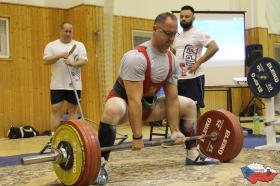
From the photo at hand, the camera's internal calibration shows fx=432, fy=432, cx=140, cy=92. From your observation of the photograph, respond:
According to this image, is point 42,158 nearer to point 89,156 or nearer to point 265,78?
point 89,156

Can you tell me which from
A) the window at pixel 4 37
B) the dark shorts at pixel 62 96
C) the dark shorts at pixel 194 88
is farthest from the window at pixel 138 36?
the dark shorts at pixel 194 88

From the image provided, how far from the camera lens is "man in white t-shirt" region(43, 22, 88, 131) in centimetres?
426

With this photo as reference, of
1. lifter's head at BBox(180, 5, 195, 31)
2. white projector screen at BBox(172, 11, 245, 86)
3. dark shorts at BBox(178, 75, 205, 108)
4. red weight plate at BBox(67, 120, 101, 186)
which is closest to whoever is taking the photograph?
red weight plate at BBox(67, 120, 101, 186)

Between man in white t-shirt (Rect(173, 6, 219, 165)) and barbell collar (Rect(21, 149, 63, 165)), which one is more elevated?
man in white t-shirt (Rect(173, 6, 219, 165))

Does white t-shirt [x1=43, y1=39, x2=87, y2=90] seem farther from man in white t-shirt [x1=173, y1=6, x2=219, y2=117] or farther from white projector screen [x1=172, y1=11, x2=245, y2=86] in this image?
white projector screen [x1=172, y1=11, x2=245, y2=86]

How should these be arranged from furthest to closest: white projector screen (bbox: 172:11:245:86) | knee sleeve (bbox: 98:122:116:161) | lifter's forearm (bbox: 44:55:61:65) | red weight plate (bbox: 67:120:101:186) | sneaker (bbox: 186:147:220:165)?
white projector screen (bbox: 172:11:245:86)
lifter's forearm (bbox: 44:55:61:65)
sneaker (bbox: 186:147:220:165)
knee sleeve (bbox: 98:122:116:161)
red weight plate (bbox: 67:120:101:186)

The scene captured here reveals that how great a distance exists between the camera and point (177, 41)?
3.79 meters

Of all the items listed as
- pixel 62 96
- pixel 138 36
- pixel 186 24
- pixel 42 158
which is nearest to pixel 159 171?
pixel 42 158

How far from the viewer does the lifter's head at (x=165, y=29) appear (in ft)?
8.35

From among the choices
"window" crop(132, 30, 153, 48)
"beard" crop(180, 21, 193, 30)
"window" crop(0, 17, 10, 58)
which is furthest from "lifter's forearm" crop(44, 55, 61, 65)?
"window" crop(132, 30, 153, 48)

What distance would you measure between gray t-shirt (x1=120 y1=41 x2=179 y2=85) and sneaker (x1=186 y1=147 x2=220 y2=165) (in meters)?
0.57

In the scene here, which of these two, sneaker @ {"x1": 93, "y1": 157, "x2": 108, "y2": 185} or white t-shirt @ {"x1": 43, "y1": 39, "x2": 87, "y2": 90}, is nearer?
sneaker @ {"x1": 93, "y1": 157, "x2": 108, "y2": 185}

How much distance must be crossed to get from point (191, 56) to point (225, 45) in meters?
3.10

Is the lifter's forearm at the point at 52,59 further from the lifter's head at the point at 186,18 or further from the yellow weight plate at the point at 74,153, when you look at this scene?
the yellow weight plate at the point at 74,153
